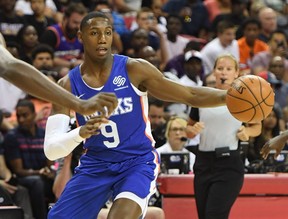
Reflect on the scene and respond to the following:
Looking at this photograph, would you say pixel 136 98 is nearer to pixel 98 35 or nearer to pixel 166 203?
pixel 98 35

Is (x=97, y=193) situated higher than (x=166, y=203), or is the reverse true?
(x=97, y=193)

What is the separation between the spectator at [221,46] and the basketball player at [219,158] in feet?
16.9

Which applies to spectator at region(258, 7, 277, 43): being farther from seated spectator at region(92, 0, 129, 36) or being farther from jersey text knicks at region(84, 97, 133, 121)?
jersey text knicks at region(84, 97, 133, 121)

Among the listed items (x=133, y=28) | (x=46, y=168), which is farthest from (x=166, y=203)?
(x=133, y=28)

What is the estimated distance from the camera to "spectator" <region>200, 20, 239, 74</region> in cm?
1255

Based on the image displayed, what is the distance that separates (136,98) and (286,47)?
25.1ft

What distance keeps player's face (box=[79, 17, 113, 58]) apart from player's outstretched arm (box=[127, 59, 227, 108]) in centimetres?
24

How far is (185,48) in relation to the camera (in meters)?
12.5

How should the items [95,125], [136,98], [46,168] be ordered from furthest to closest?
[46,168]
[136,98]
[95,125]

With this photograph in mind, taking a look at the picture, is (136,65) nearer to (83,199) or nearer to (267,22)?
(83,199)

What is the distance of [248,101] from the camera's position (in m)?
6.05

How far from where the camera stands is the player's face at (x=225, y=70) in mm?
7316

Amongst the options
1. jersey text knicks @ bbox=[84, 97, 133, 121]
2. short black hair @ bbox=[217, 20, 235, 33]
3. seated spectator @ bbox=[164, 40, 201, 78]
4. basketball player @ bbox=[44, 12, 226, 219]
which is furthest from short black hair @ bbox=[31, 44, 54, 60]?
jersey text knicks @ bbox=[84, 97, 133, 121]

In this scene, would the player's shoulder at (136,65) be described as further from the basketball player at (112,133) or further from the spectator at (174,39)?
the spectator at (174,39)
